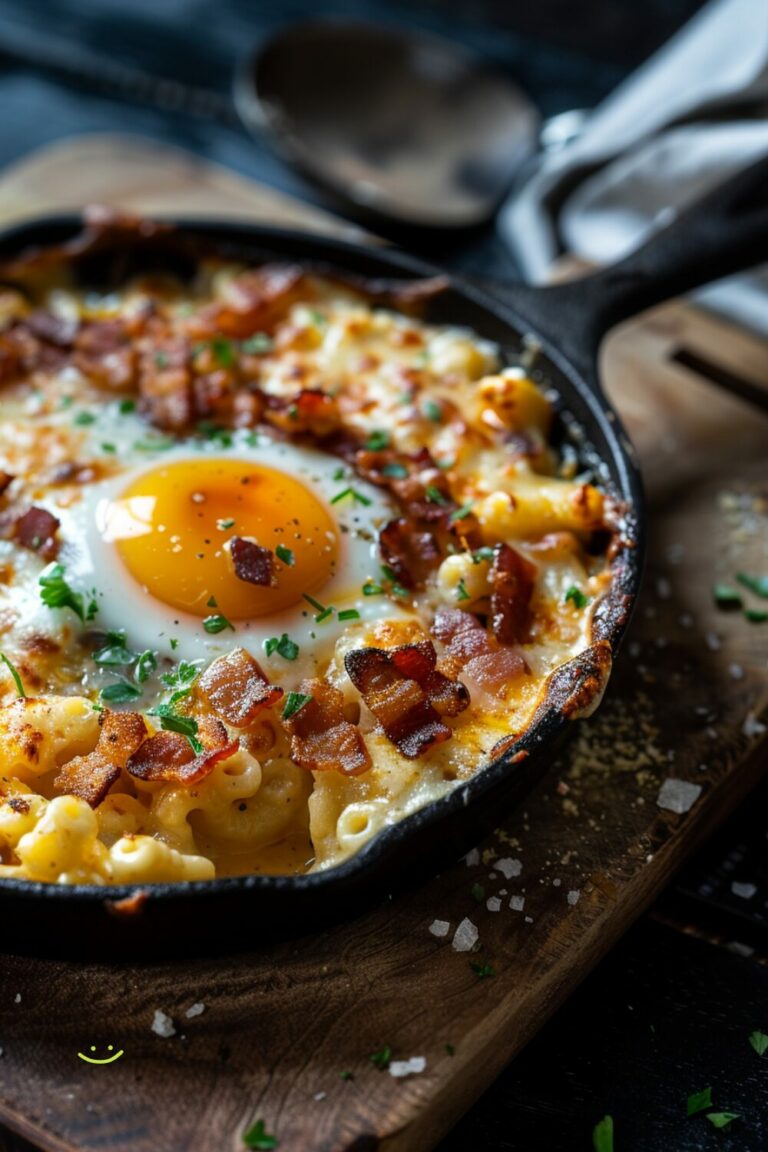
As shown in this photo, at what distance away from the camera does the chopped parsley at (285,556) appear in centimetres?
282

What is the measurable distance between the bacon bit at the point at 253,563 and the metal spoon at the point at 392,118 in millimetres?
2333

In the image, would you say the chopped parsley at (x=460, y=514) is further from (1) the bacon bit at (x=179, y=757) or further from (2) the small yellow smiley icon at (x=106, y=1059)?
(2) the small yellow smiley icon at (x=106, y=1059)

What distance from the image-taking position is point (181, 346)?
3.46 metres

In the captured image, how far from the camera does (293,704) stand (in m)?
2.57

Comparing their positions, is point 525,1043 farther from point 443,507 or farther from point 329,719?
point 443,507

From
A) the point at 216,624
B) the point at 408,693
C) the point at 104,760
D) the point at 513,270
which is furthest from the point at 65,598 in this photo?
the point at 513,270

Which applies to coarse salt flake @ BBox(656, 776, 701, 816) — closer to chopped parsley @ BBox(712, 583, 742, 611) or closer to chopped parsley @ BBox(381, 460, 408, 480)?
chopped parsley @ BBox(712, 583, 742, 611)

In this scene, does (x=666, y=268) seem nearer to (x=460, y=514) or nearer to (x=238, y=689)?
(x=460, y=514)

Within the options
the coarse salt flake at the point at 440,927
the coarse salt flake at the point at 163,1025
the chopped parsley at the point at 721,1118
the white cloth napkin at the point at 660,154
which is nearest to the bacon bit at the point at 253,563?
the coarse salt flake at the point at 440,927

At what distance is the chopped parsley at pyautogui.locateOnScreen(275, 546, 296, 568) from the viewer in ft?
9.25

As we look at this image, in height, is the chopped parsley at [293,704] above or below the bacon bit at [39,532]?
above

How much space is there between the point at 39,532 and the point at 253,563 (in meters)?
0.52

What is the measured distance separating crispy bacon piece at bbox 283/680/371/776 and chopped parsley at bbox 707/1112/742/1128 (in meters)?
0.95

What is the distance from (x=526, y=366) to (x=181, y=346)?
38.6 inches
